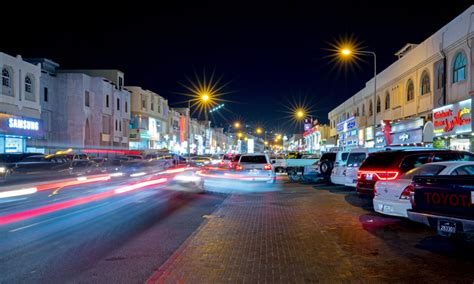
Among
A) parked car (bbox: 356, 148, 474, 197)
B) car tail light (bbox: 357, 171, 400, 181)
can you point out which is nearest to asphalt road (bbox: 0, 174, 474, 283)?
parked car (bbox: 356, 148, 474, 197)

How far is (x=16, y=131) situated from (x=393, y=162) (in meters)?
33.0

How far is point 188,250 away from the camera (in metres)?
7.82

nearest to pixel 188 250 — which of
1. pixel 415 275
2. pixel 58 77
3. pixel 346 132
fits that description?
pixel 415 275

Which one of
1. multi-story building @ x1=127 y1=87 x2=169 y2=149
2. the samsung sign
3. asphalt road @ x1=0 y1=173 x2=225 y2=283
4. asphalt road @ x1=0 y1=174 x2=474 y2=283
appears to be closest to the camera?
asphalt road @ x1=0 y1=174 x2=474 y2=283

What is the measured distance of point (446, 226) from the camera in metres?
7.13

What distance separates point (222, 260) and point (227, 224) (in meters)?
3.62

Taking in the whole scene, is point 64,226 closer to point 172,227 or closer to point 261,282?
point 172,227

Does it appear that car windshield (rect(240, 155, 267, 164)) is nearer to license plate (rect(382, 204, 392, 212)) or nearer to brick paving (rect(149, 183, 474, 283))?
brick paving (rect(149, 183, 474, 283))

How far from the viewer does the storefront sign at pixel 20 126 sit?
35.1 metres

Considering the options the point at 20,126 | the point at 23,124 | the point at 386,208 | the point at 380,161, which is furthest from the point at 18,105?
the point at 386,208

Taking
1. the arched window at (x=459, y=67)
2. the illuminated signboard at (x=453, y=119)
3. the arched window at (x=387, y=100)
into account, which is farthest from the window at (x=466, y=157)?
the arched window at (x=387, y=100)

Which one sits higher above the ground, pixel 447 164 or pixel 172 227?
pixel 447 164

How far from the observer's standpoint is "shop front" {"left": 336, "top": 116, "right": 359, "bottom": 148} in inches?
1988

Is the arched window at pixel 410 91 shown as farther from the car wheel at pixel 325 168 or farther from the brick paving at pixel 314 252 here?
the brick paving at pixel 314 252
